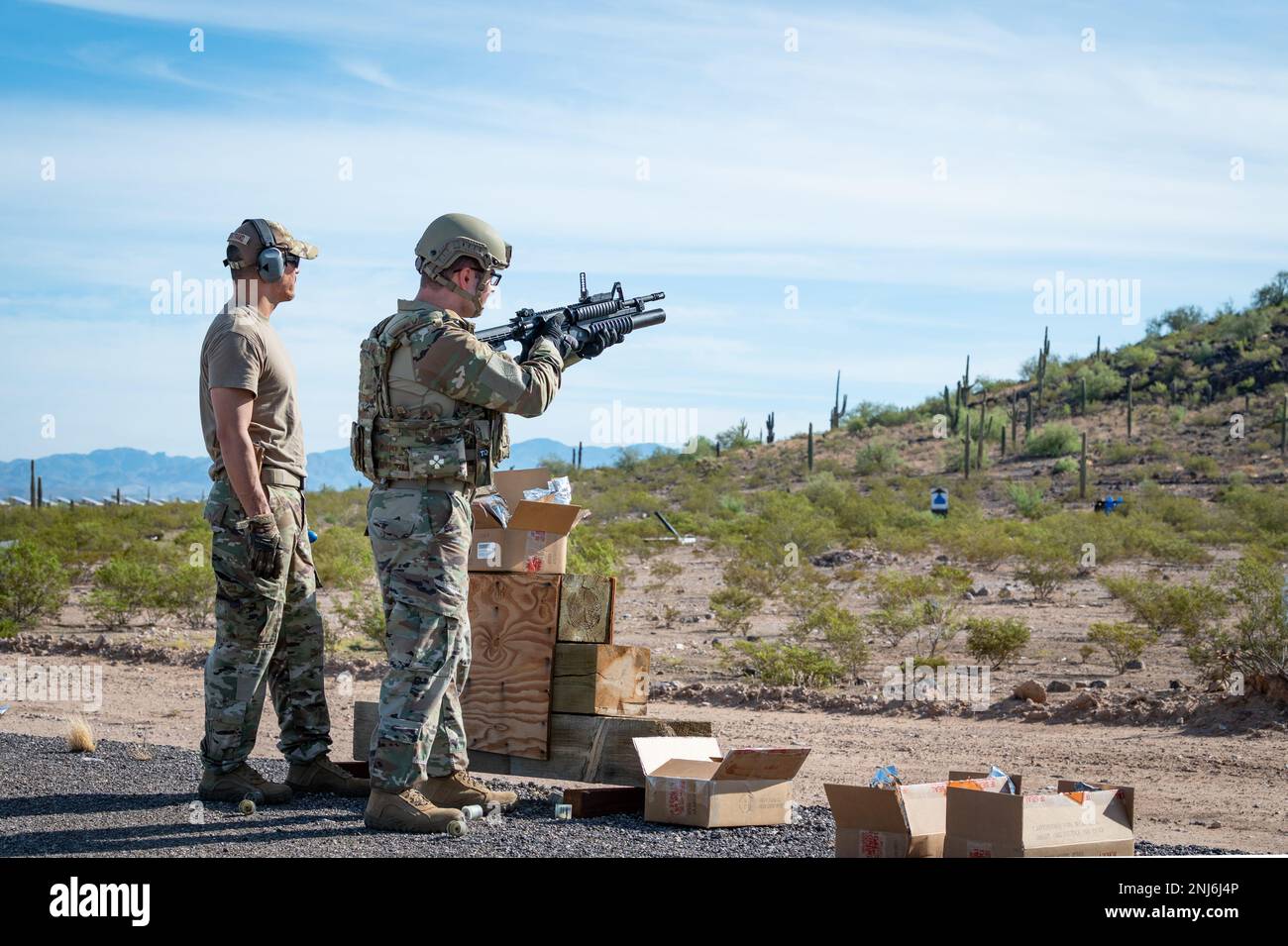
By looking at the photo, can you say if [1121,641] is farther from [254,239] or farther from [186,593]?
[186,593]

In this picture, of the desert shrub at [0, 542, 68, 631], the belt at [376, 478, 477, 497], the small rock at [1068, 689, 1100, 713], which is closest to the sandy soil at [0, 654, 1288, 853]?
the small rock at [1068, 689, 1100, 713]

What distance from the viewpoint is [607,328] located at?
23.4ft

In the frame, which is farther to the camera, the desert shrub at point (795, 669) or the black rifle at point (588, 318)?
the desert shrub at point (795, 669)

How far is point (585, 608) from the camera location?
21.5 feet

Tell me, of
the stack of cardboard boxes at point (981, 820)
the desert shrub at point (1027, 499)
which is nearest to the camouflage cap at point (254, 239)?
the stack of cardboard boxes at point (981, 820)

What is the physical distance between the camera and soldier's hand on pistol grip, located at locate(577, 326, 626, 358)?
23.0 feet

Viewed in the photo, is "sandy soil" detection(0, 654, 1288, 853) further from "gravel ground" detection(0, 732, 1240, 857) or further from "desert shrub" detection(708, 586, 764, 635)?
"desert shrub" detection(708, 586, 764, 635)

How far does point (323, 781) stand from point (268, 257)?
7.87 ft

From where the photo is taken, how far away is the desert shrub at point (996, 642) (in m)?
12.7

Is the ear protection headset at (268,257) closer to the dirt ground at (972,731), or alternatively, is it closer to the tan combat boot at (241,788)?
the tan combat boot at (241,788)

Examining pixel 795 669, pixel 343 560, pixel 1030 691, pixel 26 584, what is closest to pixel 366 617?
pixel 26 584

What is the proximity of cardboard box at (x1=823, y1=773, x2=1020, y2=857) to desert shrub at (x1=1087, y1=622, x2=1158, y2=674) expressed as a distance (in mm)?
7843

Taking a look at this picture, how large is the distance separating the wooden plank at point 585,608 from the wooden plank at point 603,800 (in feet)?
2.36
